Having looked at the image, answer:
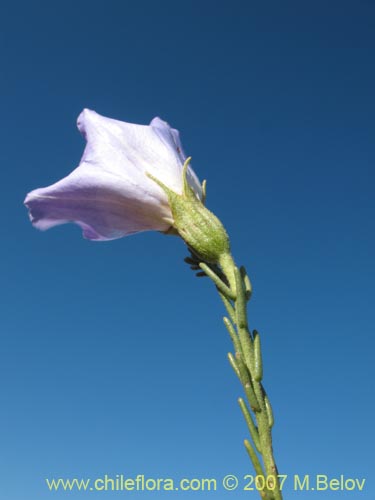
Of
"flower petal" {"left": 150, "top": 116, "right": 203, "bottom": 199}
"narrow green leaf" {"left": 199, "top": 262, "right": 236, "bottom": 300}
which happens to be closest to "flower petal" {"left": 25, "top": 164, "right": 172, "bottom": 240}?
"flower petal" {"left": 150, "top": 116, "right": 203, "bottom": 199}

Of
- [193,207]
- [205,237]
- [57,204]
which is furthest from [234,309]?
[57,204]

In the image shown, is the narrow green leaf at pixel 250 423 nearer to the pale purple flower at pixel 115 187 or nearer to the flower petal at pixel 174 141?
the pale purple flower at pixel 115 187

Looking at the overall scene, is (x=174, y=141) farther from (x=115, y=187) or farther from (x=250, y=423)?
(x=250, y=423)

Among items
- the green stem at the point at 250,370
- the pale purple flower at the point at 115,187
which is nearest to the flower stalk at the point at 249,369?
the green stem at the point at 250,370

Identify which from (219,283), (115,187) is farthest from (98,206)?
(219,283)

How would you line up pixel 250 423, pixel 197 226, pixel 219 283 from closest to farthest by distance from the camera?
pixel 250 423 → pixel 219 283 → pixel 197 226

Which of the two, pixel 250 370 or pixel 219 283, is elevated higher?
pixel 219 283

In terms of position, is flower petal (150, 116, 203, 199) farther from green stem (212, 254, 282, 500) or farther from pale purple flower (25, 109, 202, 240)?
green stem (212, 254, 282, 500)

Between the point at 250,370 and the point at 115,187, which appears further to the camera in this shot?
the point at 115,187

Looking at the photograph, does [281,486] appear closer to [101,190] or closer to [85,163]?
[101,190]

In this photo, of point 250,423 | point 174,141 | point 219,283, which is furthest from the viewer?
Result: point 174,141
